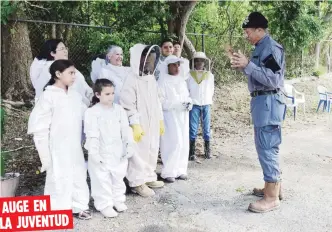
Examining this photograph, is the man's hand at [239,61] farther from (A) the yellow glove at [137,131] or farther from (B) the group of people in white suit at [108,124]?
(A) the yellow glove at [137,131]

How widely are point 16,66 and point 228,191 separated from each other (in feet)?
17.5

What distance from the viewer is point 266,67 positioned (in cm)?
389

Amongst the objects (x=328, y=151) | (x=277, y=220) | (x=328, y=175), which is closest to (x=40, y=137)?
(x=277, y=220)

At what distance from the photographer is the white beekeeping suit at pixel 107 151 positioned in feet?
12.5

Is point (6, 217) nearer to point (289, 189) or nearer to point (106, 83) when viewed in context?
point (106, 83)

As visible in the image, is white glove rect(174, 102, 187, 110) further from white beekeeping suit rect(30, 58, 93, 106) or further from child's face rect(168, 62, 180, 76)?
white beekeeping suit rect(30, 58, 93, 106)

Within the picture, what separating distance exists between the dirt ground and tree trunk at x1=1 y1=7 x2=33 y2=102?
2.21ft

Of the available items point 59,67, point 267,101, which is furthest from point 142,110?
point 267,101

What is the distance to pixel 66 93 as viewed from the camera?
12.3 feet

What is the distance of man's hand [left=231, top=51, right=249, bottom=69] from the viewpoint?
3.79m

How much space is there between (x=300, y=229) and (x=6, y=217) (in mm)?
2648

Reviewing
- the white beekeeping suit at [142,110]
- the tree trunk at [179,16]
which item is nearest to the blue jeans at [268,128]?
the white beekeeping suit at [142,110]

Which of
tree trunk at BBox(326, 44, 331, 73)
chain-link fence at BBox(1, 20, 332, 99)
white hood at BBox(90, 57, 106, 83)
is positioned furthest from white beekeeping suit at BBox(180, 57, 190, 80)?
tree trunk at BBox(326, 44, 331, 73)

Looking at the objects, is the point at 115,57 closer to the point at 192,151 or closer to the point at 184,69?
the point at 184,69
